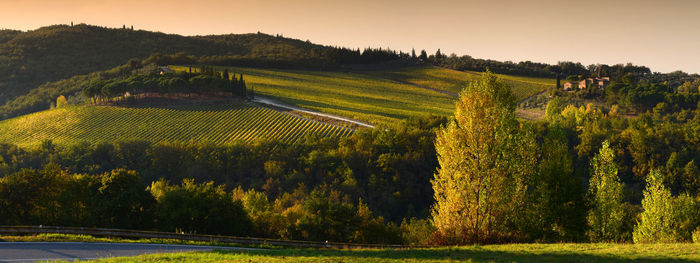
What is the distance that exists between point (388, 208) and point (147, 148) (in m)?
51.7

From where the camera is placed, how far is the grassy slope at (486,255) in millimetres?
25969

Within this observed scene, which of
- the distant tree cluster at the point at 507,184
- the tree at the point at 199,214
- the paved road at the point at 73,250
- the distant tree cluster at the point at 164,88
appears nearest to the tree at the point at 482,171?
the distant tree cluster at the point at 507,184

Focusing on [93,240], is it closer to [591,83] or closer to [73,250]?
[73,250]

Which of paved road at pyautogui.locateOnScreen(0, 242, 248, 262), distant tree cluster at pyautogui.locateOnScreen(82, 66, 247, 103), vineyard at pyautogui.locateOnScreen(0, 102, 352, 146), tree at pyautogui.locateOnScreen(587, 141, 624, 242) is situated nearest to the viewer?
paved road at pyautogui.locateOnScreen(0, 242, 248, 262)

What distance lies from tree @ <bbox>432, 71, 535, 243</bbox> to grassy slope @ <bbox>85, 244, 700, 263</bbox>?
15.9 ft

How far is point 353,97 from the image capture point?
16612 centimetres

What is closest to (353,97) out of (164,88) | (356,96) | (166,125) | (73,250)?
(356,96)

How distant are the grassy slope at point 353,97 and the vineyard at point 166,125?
15.4m

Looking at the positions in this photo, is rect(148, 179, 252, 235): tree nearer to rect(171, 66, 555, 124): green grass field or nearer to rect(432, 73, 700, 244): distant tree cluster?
rect(432, 73, 700, 244): distant tree cluster

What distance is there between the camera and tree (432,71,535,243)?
35250mm

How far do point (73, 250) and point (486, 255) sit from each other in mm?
23348

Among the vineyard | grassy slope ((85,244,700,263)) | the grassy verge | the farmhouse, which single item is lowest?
the vineyard

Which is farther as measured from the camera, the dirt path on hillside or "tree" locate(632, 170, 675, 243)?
the dirt path on hillside

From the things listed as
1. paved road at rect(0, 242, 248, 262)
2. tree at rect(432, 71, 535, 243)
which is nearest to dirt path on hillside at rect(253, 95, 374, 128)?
tree at rect(432, 71, 535, 243)
